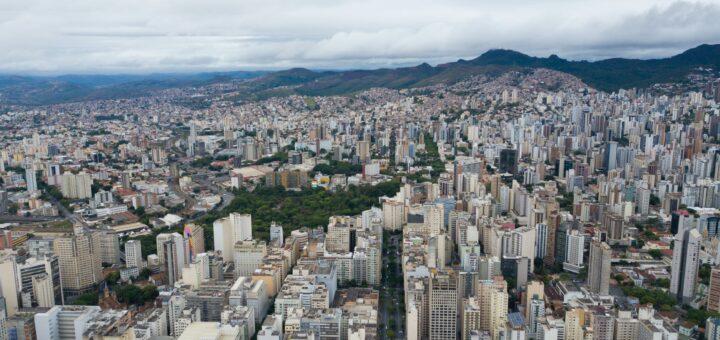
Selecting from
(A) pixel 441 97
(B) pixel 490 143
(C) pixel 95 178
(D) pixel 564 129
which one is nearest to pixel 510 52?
(A) pixel 441 97

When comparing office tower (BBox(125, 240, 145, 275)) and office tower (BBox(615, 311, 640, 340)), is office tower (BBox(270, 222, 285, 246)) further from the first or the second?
office tower (BBox(615, 311, 640, 340))

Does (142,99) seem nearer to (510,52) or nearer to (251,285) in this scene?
(510,52)

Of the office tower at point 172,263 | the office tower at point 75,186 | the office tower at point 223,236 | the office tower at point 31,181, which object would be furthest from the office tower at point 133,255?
the office tower at point 31,181

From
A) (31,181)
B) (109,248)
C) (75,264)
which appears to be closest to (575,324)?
(75,264)

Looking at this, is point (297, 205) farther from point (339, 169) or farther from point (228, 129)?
point (228, 129)

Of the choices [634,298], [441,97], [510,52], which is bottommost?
[634,298]

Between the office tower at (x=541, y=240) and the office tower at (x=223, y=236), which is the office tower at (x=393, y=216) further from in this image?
the office tower at (x=223, y=236)
